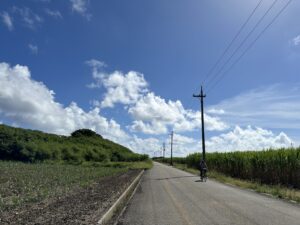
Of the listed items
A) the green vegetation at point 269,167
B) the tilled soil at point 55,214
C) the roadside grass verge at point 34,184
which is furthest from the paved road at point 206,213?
the green vegetation at point 269,167

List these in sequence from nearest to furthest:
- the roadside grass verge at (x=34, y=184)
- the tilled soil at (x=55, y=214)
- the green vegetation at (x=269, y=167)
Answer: the tilled soil at (x=55, y=214) → the roadside grass verge at (x=34, y=184) → the green vegetation at (x=269, y=167)

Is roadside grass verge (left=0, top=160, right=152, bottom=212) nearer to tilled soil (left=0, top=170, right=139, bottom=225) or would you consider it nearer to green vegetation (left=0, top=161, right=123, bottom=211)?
green vegetation (left=0, top=161, right=123, bottom=211)

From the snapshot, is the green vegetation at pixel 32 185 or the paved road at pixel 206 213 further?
the green vegetation at pixel 32 185

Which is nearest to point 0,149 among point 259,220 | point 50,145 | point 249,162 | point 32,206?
point 50,145

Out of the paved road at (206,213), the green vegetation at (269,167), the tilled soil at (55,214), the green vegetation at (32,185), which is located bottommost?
the tilled soil at (55,214)

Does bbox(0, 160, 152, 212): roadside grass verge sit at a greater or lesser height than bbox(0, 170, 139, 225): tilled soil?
greater

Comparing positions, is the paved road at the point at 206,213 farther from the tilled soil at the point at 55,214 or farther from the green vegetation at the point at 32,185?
the green vegetation at the point at 32,185

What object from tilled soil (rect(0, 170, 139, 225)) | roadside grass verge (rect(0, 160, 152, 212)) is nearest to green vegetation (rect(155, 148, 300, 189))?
roadside grass verge (rect(0, 160, 152, 212))

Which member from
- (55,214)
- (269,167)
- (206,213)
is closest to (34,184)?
(55,214)

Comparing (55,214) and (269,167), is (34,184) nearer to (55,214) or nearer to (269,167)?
(55,214)

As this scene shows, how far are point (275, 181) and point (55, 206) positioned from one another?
22.9 meters

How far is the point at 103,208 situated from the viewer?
1512 cm

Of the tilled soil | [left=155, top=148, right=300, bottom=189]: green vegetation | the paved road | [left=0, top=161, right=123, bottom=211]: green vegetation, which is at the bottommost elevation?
the tilled soil

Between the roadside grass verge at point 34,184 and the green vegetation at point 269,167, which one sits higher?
the green vegetation at point 269,167
